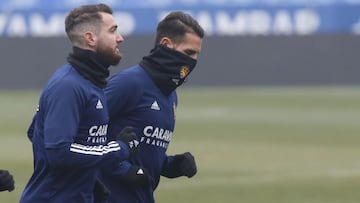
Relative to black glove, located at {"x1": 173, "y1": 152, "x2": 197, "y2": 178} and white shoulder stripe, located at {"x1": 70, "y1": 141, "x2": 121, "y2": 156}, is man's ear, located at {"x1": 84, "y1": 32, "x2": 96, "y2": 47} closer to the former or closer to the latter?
white shoulder stripe, located at {"x1": 70, "y1": 141, "x2": 121, "y2": 156}

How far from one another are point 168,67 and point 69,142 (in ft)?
3.83

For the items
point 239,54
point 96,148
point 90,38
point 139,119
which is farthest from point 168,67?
point 239,54

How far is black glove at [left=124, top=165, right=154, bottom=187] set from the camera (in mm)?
6818

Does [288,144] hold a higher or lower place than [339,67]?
lower

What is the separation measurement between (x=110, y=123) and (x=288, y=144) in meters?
12.3

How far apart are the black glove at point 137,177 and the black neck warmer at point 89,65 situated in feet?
2.19

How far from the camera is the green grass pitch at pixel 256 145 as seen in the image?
13.4 meters

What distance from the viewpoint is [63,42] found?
33375 mm

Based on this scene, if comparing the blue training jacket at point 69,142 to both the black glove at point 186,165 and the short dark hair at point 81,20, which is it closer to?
the short dark hair at point 81,20

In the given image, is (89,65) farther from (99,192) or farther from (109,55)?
(99,192)

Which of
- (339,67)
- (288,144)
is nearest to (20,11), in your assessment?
(339,67)

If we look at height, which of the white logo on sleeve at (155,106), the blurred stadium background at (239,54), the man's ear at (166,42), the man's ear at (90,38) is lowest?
the white logo on sleeve at (155,106)

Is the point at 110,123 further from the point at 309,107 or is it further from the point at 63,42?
the point at 63,42

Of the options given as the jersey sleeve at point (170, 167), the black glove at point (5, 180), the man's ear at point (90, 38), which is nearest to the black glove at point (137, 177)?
the jersey sleeve at point (170, 167)
